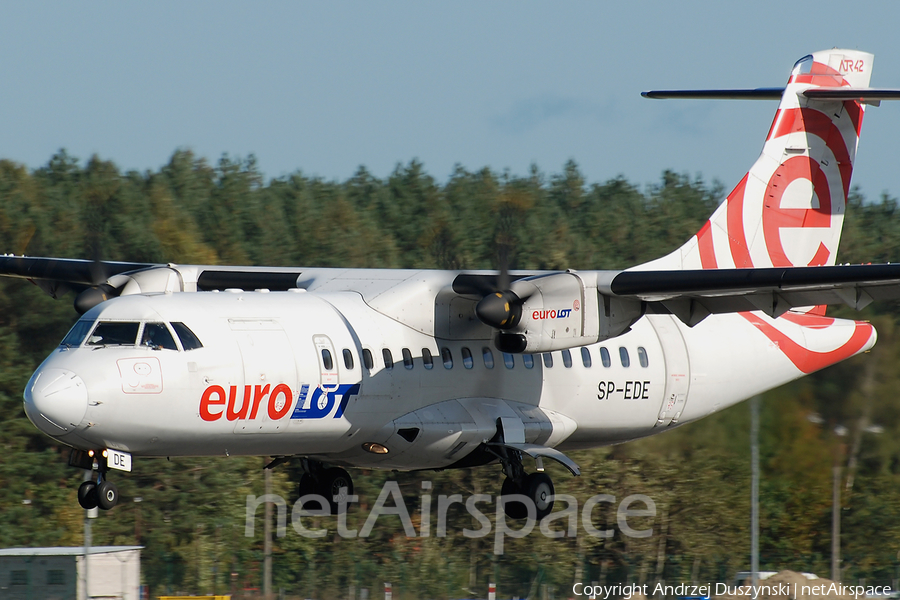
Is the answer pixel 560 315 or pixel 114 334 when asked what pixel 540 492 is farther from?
pixel 114 334

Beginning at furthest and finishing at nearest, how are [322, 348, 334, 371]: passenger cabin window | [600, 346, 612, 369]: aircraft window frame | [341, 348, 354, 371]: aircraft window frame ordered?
[600, 346, 612, 369]: aircraft window frame → [341, 348, 354, 371]: aircraft window frame → [322, 348, 334, 371]: passenger cabin window

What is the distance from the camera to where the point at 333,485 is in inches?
648

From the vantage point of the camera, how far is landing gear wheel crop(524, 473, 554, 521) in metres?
15.5

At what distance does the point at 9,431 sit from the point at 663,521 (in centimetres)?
1773

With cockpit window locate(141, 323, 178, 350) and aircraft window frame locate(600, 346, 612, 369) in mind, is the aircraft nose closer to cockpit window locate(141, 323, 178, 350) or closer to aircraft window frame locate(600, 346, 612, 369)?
cockpit window locate(141, 323, 178, 350)

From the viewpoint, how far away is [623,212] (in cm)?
4912

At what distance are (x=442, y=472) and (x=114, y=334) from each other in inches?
868

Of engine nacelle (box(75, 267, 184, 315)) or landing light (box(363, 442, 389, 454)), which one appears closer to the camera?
landing light (box(363, 442, 389, 454))

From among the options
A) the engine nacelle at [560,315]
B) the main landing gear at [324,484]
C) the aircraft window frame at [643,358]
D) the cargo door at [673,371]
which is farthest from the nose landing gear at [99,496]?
the cargo door at [673,371]

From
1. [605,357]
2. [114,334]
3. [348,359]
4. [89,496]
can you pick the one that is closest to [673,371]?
[605,357]

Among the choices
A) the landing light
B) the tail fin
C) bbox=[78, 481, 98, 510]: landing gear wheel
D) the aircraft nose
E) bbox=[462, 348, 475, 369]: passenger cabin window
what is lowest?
bbox=[78, 481, 98, 510]: landing gear wheel

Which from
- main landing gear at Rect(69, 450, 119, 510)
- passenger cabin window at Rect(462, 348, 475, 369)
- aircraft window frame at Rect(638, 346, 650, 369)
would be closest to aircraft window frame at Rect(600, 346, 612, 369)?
aircraft window frame at Rect(638, 346, 650, 369)

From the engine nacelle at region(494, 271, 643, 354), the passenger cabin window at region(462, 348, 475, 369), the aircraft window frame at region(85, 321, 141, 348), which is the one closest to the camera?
the aircraft window frame at region(85, 321, 141, 348)

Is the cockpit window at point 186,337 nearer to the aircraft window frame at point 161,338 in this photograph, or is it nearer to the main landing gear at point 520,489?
the aircraft window frame at point 161,338
